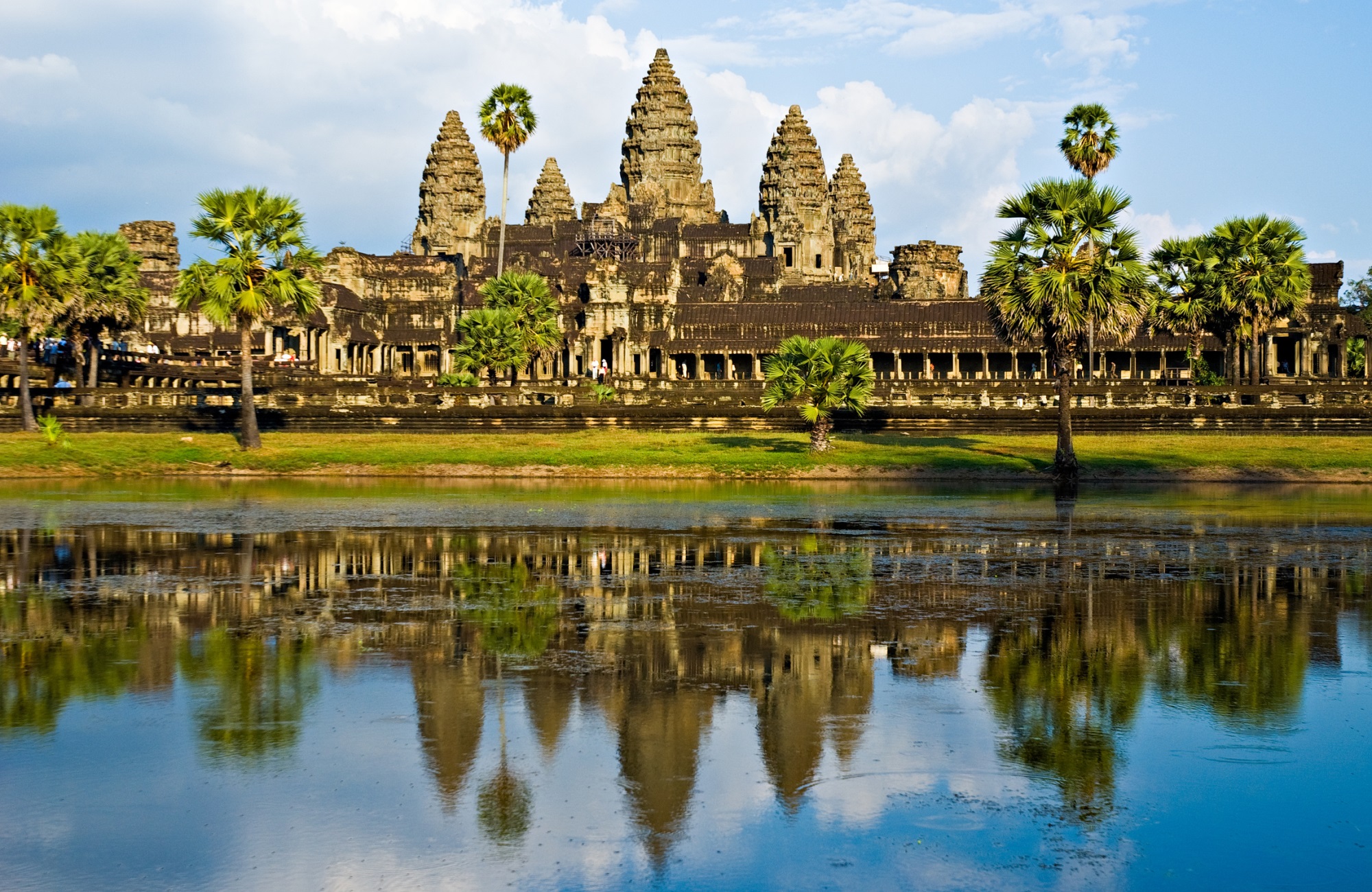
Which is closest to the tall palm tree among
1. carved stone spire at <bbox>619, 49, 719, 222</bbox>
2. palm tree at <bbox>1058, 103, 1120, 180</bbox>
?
palm tree at <bbox>1058, 103, 1120, 180</bbox>

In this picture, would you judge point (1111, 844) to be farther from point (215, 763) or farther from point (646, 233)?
point (646, 233)

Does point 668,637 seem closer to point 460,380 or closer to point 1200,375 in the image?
point 460,380

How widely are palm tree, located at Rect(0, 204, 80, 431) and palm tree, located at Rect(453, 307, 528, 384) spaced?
23.8 m

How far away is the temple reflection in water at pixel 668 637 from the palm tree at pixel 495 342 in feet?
157

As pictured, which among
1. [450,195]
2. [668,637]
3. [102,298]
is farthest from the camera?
[450,195]

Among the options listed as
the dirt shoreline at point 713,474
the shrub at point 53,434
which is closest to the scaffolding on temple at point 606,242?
the shrub at point 53,434

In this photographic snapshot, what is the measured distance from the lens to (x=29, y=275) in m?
46.4

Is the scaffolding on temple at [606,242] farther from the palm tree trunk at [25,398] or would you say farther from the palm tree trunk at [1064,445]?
the palm tree trunk at [1064,445]

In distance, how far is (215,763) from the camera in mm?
8938

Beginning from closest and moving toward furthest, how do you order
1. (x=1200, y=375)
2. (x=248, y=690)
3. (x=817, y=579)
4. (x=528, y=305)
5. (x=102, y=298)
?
(x=248, y=690), (x=817, y=579), (x=102, y=298), (x=1200, y=375), (x=528, y=305)

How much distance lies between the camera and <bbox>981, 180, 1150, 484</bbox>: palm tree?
116ft

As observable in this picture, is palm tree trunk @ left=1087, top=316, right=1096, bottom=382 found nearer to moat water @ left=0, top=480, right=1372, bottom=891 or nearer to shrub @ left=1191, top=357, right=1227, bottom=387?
shrub @ left=1191, top=357, right=1227, bottom=387

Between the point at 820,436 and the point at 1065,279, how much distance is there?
8172 millimetres

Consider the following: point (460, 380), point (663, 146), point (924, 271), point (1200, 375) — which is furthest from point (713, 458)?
point (663, 146)
